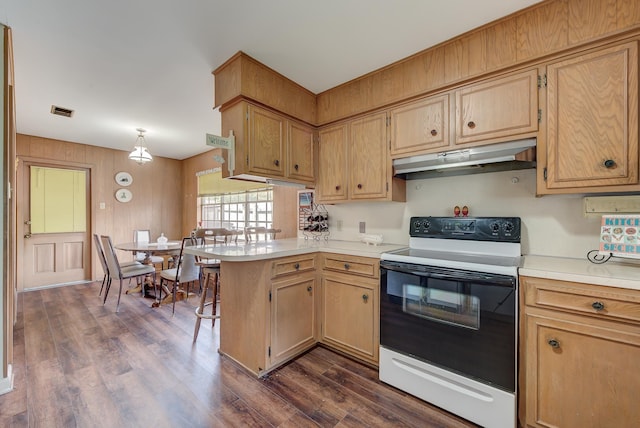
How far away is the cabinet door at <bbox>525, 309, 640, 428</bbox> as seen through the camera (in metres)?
1.18

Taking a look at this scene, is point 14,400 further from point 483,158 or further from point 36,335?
point 483,158

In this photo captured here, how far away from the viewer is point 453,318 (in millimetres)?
1587

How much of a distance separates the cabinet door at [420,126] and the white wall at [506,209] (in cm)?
37

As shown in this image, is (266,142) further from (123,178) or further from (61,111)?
(123,178)

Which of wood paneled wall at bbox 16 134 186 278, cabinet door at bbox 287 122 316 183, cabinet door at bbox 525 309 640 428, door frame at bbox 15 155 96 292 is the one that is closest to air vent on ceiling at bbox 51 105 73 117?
door frame at bbox 15 155 96 292

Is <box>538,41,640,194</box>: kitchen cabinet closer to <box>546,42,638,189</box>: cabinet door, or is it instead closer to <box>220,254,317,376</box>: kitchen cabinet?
<box>546,42,638,189</box>: cabinet door

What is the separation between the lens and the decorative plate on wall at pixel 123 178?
516cm

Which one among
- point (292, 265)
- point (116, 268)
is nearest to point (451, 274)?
point (292, 265)

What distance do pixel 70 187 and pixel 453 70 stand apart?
238 inches

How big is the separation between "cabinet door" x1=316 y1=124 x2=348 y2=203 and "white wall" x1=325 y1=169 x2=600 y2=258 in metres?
0.40

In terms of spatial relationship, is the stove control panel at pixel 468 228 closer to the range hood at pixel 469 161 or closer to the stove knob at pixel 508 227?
the stove knob at pixel 508 227

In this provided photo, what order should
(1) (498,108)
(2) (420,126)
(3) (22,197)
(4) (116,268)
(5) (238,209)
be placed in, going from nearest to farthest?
1. (1) (498,108)
2. (2) (420,126)
3. (4) (116,268)
4. (3) (22,197)
5. (5) (238,209)

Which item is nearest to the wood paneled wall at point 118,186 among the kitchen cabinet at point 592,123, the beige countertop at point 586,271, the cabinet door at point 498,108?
the cabinet door at point 498,108

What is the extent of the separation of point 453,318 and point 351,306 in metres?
0.78
